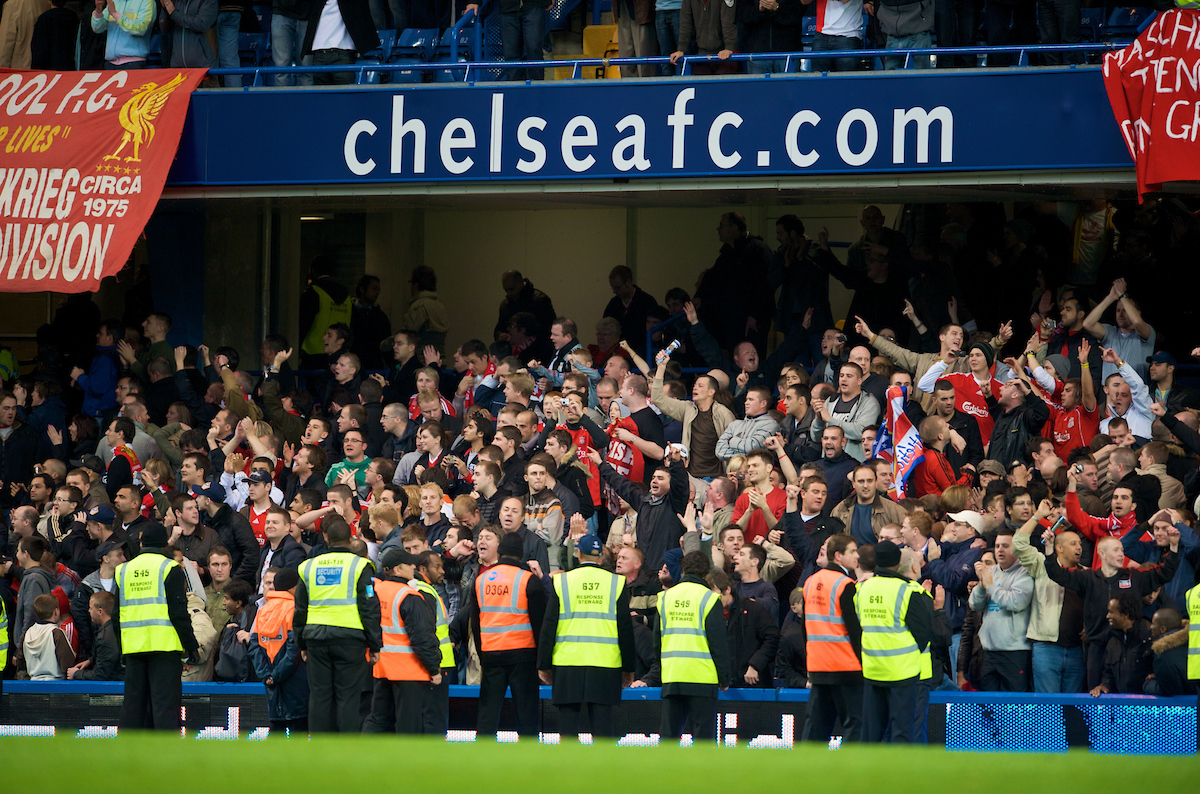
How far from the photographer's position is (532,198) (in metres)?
15.9

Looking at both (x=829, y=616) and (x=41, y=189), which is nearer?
(x=829, y=616)

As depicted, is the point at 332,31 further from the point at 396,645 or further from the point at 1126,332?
the point at 1126,332

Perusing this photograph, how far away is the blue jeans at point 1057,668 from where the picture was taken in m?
10.5

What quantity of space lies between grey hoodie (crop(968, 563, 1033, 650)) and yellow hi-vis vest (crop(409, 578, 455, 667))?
12.0 feet

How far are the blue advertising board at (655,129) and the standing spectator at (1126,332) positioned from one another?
1.24 metres

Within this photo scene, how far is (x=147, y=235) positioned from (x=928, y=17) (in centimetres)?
910

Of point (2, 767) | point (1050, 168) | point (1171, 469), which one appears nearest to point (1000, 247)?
point (1050, 168)

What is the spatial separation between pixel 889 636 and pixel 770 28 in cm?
697

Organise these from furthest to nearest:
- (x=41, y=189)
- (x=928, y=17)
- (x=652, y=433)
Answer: (x=41, y=189) < (x=928, y=17) < (x=652, y=433)

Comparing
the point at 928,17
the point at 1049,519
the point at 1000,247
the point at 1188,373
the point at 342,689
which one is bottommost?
the point at 342,689

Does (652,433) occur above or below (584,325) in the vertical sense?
below

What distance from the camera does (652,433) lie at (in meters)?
13.2

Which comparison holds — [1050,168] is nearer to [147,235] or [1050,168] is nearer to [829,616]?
[829,616]

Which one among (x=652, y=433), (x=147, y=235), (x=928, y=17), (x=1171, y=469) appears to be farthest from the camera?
(x=147, y=235)
